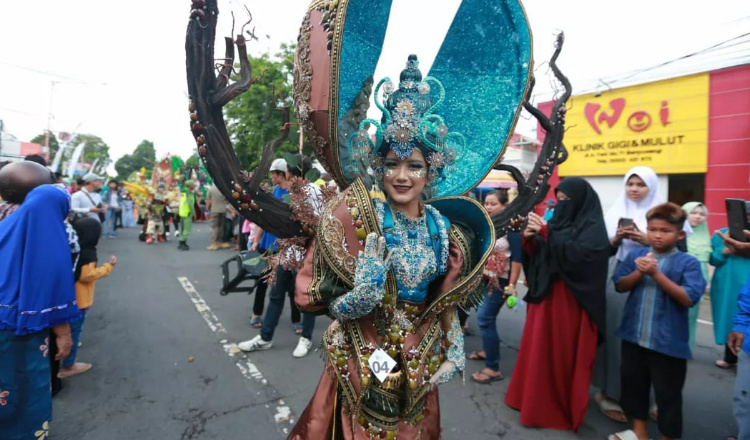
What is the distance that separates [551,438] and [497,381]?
964mm

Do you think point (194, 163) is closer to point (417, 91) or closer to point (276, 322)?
point (276, 322)

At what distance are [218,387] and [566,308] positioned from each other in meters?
3.06

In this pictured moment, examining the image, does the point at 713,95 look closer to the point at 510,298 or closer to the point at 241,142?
the point at 510,298

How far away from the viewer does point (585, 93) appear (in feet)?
42.7

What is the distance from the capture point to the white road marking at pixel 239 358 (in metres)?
3.24

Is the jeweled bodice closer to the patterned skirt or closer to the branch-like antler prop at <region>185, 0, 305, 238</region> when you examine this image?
the branch-like antler prop at <region>185, 0, 305, 238</region>

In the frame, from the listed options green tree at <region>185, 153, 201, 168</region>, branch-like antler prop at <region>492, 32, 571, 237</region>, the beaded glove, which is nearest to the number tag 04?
the beaded glove

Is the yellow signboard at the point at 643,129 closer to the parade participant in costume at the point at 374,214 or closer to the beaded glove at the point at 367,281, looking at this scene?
the parade participant in costume at the point at 374,214

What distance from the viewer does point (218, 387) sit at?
12.1 ft

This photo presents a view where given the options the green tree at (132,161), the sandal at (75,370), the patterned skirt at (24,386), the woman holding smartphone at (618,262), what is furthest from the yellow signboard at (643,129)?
the green tree at (132,161)

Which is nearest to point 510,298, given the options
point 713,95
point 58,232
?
point 58,232

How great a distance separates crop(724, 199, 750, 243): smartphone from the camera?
2.89m

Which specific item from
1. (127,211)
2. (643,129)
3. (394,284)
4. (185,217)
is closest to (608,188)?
(643,129)

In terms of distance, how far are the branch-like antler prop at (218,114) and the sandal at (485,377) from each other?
3024 mm
